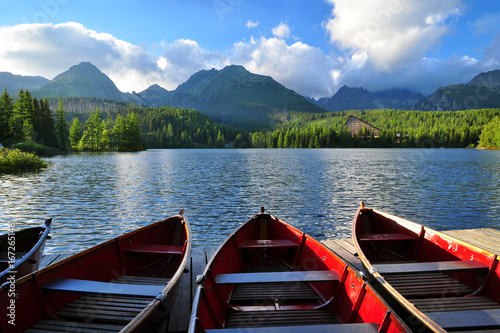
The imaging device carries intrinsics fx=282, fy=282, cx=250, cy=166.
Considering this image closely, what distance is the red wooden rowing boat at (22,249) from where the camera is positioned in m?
7.26

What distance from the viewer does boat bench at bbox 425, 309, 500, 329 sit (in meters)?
5.01

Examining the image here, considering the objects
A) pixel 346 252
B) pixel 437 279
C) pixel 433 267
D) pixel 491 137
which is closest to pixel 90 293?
pixel 433 267

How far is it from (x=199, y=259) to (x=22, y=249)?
582cm

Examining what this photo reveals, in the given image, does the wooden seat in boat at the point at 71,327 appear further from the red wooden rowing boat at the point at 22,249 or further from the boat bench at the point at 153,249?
the boat bench at the point at 153,249

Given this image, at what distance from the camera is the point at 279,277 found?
6.49m

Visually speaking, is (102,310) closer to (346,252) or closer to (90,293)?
(90,293)

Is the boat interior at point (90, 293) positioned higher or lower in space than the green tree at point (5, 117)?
lower

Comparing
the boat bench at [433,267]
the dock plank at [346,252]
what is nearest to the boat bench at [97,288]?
the boat bench at [433,267]

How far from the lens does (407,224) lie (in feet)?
33.3

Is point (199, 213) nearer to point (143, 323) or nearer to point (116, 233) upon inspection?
point (116, 233)

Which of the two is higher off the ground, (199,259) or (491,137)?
(491,137)

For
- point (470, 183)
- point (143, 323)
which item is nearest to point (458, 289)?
point (143, 323)

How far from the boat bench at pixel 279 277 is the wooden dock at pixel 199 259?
160 cm

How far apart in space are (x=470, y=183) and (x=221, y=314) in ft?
134
